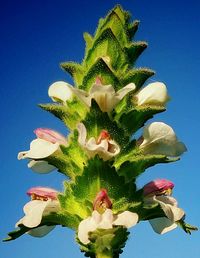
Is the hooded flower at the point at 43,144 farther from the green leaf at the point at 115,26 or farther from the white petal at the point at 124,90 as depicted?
the green leaf at the point at 115,26

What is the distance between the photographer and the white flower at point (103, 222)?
4.71 m

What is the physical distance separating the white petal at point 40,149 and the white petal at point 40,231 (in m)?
0.77

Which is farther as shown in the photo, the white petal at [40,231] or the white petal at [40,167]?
the white petal at [40,167]

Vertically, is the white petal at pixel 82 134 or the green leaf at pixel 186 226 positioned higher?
the white petal at pixel 82 134

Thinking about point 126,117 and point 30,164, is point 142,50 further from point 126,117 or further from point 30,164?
point 30,164

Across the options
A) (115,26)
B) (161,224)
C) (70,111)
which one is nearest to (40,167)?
(70,111)

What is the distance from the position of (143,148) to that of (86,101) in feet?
2.78

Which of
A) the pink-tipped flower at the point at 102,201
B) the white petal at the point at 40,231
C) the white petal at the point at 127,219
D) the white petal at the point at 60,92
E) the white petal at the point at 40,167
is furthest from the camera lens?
the white petal at the point at 40,167

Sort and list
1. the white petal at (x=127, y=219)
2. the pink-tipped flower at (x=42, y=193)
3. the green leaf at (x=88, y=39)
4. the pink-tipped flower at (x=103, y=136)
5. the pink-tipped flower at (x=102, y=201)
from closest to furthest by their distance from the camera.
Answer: the white petal at (x=127, y=219) < the pink-tipped flower at (x=102, y=201) < the pink-tipped flower at (x=103, y=136) < the pink-tipped flower at (x=42, y=193) < the green leaf at (x=88, y=39)

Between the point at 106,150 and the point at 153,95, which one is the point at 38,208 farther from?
the point at 153,95

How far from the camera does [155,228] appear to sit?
18.7ft

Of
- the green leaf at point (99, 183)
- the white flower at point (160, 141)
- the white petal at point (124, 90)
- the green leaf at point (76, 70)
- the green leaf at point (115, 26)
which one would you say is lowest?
the green leaf at point (99, 183)

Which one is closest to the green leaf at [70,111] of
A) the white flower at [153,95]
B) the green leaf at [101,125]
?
the green leaf at [101,125]

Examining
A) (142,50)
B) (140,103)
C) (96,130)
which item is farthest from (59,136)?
(142,50)
